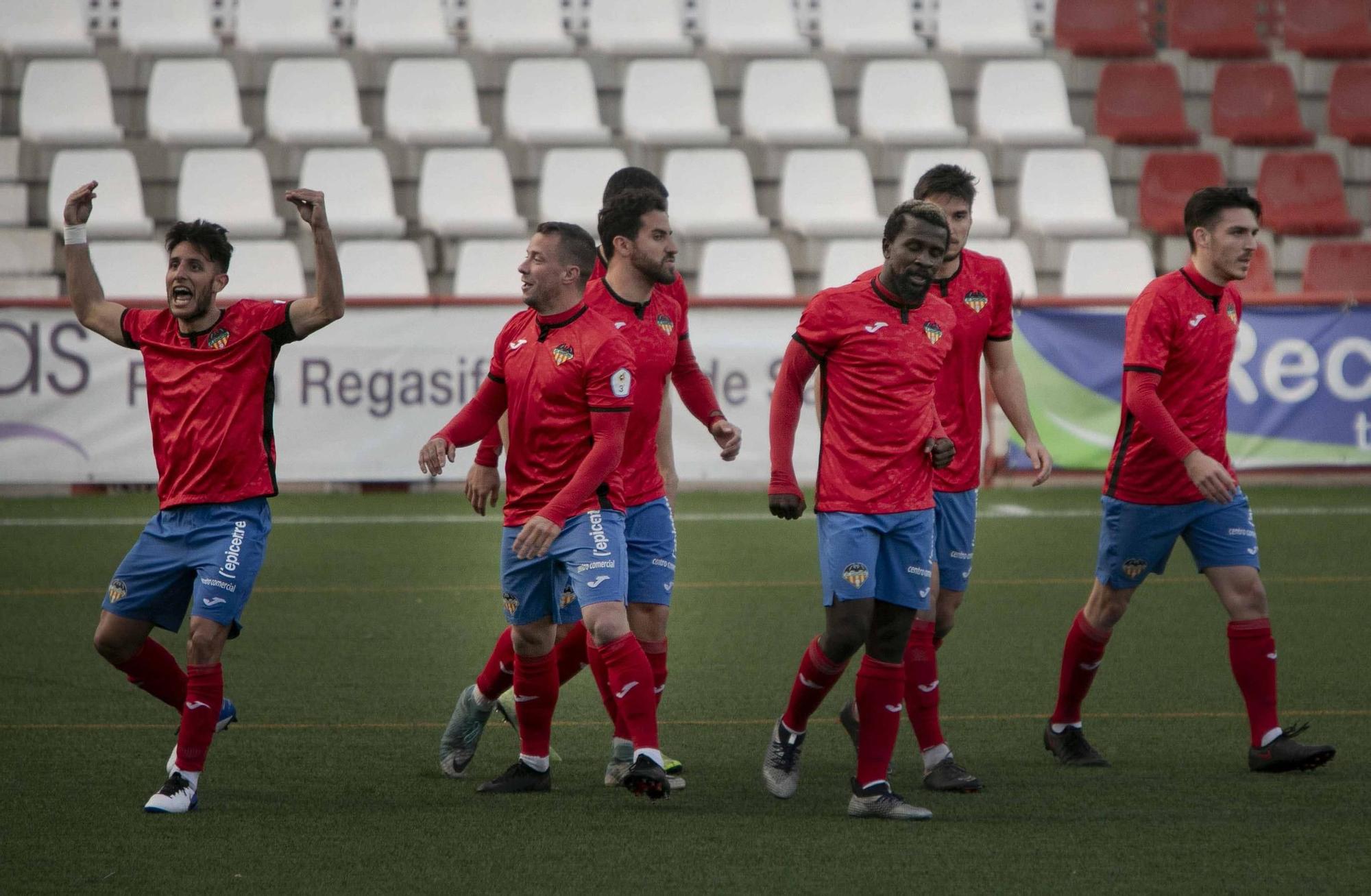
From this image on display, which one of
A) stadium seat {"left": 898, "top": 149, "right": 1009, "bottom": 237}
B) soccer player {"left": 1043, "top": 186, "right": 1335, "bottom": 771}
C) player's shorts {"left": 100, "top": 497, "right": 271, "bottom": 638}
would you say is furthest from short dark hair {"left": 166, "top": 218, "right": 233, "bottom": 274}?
stadium seat {"left": 898, "top": 149, "right": 1009, "bottom": 237}

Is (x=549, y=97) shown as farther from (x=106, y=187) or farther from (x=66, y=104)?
(x=66, y=104)

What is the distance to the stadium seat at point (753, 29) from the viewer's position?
17.3 m

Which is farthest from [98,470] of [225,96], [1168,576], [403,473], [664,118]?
[1168,576]

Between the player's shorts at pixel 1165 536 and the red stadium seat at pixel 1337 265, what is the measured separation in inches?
429

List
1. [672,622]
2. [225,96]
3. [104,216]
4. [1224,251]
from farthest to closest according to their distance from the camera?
1. [225,96]
2. [104,216]
3. [672,622]
4. [1224,251]

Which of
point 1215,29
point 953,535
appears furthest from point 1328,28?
point 953,535

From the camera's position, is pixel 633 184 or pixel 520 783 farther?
pixel 633 184

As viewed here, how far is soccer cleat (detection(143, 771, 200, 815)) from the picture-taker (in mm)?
4836

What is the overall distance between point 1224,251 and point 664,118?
442 inches

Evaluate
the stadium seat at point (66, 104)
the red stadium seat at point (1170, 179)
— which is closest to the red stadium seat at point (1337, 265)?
the red stadium seat at point (1170, 179)

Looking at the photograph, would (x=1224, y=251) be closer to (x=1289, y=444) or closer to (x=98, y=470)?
(x=1289, y=444)

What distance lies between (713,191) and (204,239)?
10.9 metres

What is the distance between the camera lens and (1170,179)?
16.6m

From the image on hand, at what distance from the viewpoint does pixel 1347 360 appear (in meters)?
13.3
